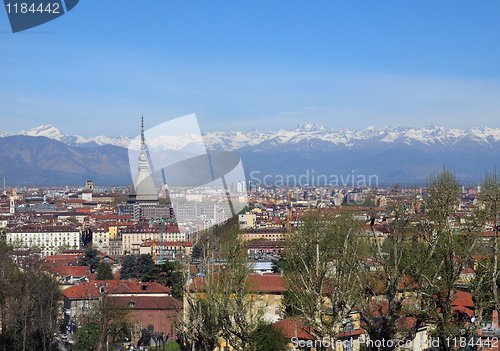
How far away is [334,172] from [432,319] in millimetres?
134006

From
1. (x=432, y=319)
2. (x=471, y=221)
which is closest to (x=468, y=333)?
(x=432, y=319)

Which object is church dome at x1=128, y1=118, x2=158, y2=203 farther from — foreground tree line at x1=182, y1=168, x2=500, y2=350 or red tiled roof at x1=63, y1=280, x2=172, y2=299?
foreground tree line at x1=182, y1=168, x2=500, y2=350

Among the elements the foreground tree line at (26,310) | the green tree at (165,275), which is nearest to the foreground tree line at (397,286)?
the foreground tree line at (26,310)

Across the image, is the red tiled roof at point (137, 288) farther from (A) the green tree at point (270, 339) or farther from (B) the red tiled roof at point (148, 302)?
(A) the green tree at point (270, 339)

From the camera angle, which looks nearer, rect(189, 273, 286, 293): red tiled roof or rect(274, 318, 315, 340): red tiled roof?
rect(274, 318, 315, 340): red tiled roof

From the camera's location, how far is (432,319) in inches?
265

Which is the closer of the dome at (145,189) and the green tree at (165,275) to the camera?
the green tree at (165,275)

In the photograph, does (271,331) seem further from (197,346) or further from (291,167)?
(291,167)

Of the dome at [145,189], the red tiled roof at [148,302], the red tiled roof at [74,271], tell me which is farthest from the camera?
the dome at [145,189]

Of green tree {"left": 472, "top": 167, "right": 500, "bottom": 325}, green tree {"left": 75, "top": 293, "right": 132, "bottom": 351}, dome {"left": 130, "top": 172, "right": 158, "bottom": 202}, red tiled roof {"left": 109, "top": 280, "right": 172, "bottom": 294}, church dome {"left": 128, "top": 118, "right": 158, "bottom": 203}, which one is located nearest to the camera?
green tree {"left": 472, "top": 167, "right": 500, "bottom": 325}

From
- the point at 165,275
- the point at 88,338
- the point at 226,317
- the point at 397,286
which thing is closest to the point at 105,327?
the point at 88,338

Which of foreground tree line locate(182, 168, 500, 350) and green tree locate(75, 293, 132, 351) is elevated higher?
foreground tree line locate(182, 168, 500, 350)

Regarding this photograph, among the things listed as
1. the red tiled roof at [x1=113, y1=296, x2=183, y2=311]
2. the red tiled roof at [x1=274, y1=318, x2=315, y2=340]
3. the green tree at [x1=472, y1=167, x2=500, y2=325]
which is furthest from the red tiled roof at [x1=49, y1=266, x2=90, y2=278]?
the green tree at [x1=472, y1=167, x2=500, y2=325]

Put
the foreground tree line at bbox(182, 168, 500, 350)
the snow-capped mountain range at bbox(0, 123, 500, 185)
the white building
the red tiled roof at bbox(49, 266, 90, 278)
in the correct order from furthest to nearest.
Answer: the snow-capped mountain range at bbox(0, 123, 500, 185)
the white building
the red tiled roof at bbox(49, 266, 90, 278)
the foreground tree line at bbox(182, 168, 500, 350)
